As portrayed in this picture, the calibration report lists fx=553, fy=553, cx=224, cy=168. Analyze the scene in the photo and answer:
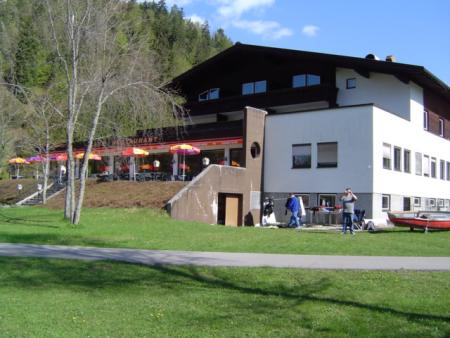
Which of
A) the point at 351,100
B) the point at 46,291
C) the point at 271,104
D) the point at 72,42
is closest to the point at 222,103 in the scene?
the point at 271,104

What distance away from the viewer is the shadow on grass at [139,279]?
897 cm

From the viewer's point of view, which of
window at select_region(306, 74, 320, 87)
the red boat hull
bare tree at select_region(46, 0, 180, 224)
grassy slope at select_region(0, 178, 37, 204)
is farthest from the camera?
grassy slope at select_region(0, 178, 37, 204)

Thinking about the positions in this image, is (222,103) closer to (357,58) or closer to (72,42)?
(357,58)

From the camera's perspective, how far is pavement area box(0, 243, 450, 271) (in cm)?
1160

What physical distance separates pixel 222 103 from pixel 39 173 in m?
16.8

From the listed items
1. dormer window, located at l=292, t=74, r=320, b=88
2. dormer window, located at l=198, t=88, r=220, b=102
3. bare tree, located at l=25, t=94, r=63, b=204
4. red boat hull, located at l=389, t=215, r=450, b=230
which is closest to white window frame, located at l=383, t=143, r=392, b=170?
red boat hull, located at l=389, t=215, r=450, b=230

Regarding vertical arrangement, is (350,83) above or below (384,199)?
above

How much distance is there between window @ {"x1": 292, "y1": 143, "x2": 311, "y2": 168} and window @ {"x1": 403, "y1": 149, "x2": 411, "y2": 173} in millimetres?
6090

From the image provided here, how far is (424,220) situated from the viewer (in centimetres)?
2252

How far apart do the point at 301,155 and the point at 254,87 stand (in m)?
9.84

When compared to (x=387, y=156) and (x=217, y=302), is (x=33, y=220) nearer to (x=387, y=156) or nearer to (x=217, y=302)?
(x=217, y=302)

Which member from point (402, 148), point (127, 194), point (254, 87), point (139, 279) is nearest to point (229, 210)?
point (127, 194)

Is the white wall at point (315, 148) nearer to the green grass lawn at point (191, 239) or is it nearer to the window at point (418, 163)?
the green grass lawn at point (191, 239)

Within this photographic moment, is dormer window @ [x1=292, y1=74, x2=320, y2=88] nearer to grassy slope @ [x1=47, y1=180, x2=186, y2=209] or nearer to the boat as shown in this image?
grassy slope @ [x1=47, y1=180, x2=186, y2=209]
